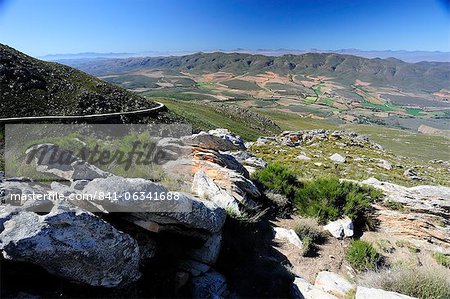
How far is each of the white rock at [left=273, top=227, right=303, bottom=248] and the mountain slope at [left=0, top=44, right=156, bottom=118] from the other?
47.3 meters

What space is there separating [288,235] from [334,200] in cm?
336

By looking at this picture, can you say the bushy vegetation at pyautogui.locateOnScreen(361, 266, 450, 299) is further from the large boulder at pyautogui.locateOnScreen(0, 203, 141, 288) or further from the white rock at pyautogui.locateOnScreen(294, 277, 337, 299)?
the large boulder at pyautogui.locateOnScreen(0, 203, 141, 288)

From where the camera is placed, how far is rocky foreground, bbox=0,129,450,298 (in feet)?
18.0

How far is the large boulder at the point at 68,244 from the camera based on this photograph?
205 inches

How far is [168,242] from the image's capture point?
25.2 ft

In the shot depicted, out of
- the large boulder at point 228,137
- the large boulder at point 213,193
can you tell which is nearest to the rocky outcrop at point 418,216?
the large boulder at point 213,193

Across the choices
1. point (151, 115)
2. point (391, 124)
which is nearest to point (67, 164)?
point (151, 115)

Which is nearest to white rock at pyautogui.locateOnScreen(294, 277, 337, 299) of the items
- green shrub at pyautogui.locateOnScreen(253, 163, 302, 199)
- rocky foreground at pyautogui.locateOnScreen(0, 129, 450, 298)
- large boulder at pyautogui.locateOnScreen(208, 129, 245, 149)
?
rocky foreground at pyautogui.locateOnScreen(0, 129, 450, 298)

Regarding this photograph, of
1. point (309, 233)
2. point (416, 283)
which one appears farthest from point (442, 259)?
point (309, 233)

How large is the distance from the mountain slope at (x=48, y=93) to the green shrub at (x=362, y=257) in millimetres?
49922

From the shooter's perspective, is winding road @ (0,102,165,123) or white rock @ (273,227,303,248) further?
winding road @ (0,102,165,123)

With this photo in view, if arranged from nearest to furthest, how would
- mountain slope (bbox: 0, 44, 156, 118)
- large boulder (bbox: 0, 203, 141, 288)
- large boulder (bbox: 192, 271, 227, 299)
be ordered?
1. large boulder (bbox: 0, 203, 141, 288)
2. large boulder (bbox: 192, 271, 227, 299)
3. mountain slope (bbox: 0, 44, 156, 118)

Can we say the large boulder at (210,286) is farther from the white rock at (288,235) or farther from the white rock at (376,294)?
the white rock at (288,235)

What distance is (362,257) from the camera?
994 cm
